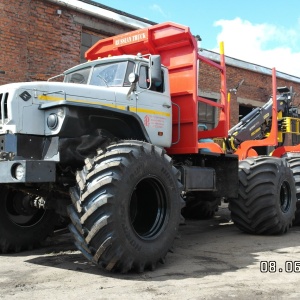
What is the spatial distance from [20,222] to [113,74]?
2.53 metres

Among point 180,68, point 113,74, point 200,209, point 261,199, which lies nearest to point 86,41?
point 200,209

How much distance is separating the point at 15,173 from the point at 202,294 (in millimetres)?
2281

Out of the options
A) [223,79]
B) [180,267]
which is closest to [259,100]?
[223,79]

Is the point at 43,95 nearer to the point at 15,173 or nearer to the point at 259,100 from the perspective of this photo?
the point at 15,173

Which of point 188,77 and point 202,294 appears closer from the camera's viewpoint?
point 202,294

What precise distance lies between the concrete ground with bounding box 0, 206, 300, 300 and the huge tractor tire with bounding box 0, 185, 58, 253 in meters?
0.18

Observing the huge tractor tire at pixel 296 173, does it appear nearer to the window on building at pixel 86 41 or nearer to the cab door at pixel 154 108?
the cab door at pixel 154 108

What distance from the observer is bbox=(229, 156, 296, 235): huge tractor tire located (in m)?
7.29

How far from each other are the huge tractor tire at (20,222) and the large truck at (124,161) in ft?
0.05

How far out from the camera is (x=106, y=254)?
454 centimetres

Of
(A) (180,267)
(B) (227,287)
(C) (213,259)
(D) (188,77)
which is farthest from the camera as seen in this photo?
(D) (188,77)

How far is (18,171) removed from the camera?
4664 millimetres
